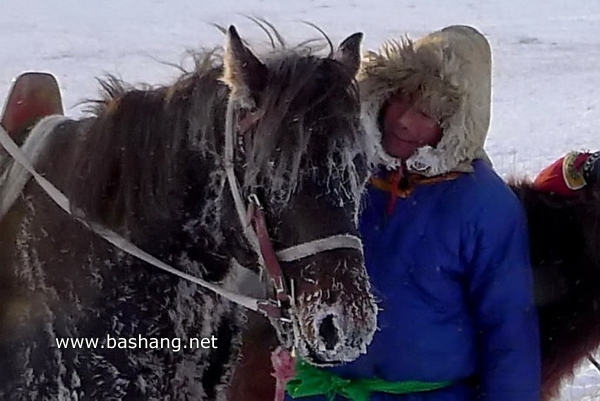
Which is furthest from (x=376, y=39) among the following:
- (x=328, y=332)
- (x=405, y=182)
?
(x=328, y=332)

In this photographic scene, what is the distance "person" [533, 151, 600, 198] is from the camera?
253cm

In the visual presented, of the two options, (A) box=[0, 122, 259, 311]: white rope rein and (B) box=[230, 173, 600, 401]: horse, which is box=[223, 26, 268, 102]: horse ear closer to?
(A) box=[0, 122, 259, 311]: white rope rein

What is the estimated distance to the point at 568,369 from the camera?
2637 millimetres

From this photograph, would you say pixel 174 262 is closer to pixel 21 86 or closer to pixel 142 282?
pixel 142 282

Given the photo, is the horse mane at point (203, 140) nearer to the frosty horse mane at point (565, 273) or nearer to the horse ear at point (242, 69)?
the horse ear at point (242, 69)

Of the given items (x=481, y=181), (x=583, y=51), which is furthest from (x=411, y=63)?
(x=583, y=51)

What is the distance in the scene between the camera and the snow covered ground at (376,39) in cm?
888

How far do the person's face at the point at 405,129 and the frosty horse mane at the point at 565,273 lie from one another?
50 centimetres

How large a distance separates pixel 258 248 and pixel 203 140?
0.30 m

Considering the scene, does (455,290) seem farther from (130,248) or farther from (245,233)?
(130,248)

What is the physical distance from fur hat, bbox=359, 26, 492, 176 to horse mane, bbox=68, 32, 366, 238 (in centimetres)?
15

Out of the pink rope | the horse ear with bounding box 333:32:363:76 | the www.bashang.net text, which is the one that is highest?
the horse ear with bounding box 333:32:363:76

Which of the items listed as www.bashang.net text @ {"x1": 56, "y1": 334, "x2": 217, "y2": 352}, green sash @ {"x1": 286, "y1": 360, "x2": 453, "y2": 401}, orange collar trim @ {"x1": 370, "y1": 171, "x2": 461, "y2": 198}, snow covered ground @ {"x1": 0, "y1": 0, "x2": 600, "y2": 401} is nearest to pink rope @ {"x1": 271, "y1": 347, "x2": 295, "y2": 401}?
green sash @ {"x1": 286, "y1": 360, "x2": 453, "y2": 401}

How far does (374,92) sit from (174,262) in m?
0.65
